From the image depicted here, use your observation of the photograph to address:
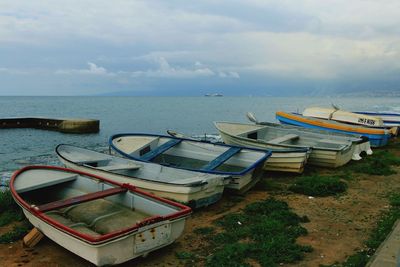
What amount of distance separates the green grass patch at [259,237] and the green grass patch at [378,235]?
0.80 meters

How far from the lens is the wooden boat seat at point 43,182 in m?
7.57

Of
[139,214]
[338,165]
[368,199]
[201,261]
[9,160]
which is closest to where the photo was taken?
[201,261]

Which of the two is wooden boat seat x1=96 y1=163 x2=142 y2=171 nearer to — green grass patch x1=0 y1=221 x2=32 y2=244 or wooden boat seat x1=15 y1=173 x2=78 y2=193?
wooden boat seat x1=15 y1=173 x2=78 y2=193

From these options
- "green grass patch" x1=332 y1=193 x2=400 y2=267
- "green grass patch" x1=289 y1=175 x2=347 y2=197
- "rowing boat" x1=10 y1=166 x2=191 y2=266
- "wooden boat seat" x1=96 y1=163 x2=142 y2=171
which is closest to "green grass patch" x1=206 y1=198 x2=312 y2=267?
"green grass patch" x1=332 y1=193 x2=400 y2=267

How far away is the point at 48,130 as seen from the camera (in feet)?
137

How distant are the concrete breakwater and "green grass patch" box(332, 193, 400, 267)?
115 ft

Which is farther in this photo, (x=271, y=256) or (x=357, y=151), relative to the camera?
(x=357, y=151)

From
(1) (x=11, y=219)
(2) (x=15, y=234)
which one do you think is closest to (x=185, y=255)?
(2) (x=15, y=234)

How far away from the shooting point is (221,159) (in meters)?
10.8

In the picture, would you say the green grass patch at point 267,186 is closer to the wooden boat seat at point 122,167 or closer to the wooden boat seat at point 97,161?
the wooden boat seat at point 122,167

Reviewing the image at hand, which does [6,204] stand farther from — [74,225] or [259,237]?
[259,237]

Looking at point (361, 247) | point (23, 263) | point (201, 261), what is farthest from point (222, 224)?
point (23, 263)

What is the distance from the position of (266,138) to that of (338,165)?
4.08 m

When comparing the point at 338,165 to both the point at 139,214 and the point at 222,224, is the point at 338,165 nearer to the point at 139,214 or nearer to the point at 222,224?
the point at 222,224
